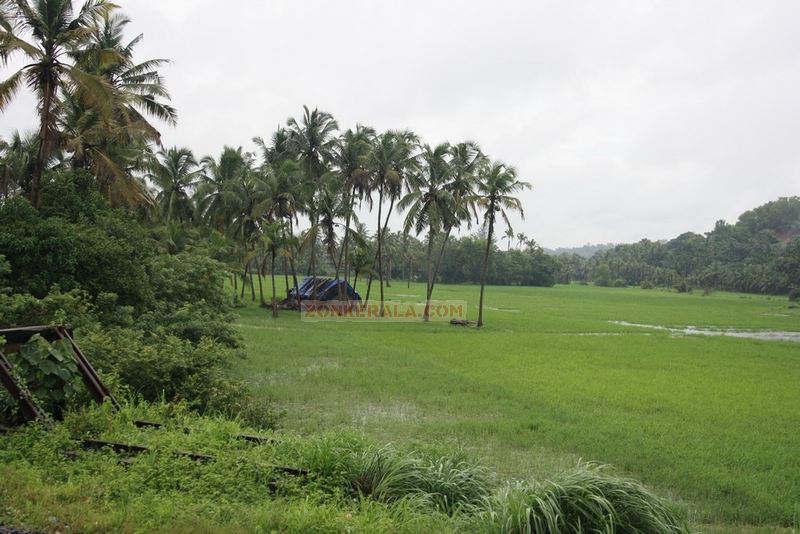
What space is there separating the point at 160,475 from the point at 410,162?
77.7 ft

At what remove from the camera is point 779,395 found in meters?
12.4

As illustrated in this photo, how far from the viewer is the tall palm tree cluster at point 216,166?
13.5 meters

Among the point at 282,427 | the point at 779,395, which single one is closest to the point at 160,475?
the point at 282,427

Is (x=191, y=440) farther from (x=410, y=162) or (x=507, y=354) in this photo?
(x=410, y=162)

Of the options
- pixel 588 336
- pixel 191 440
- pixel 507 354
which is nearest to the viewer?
pixel 191 440

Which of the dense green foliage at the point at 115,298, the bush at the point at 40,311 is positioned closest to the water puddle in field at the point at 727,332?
the dense green foliage at the point at 115,298

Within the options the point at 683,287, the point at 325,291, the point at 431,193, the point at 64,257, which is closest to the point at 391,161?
the point at 431,193

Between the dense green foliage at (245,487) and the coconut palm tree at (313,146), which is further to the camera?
the coconut palm tree at (313,146)

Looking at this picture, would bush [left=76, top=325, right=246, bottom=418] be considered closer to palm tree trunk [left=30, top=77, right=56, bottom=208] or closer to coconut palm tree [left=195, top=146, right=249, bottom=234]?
palm tree trunk [left=30, top=77, right=56, bottom=208]

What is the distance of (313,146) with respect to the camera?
103 ft

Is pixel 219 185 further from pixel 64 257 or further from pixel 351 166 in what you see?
pixel 64 257

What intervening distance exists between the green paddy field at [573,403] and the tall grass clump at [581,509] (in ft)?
5.65

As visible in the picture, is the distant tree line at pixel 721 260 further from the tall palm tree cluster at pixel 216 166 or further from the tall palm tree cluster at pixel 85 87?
the tall palm tree cluster at pixel 85 87

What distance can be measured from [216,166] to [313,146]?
22.2 feet
